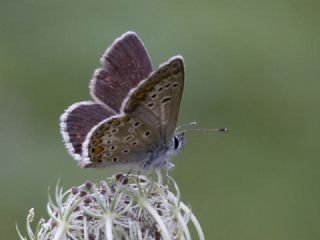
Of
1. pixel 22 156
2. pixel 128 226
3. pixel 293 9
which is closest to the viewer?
pixel 128 226

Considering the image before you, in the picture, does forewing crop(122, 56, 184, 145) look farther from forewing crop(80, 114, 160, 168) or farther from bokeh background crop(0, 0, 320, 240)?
bokeh background crop(0, 0, 320, 240)

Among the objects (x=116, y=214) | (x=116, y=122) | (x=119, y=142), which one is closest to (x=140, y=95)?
(x=116, y=122)

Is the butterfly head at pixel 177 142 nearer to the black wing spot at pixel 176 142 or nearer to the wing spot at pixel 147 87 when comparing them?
the black wing spot at pixel 176 142

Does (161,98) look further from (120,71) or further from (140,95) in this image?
(120,71)

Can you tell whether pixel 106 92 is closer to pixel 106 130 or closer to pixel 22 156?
pixel 106 130

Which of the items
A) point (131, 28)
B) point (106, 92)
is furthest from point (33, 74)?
point (106, 92)

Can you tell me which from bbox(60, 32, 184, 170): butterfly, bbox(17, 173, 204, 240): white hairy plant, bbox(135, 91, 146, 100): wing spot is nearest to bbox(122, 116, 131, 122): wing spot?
bbox(60, 32, 184, 170): butterfly
